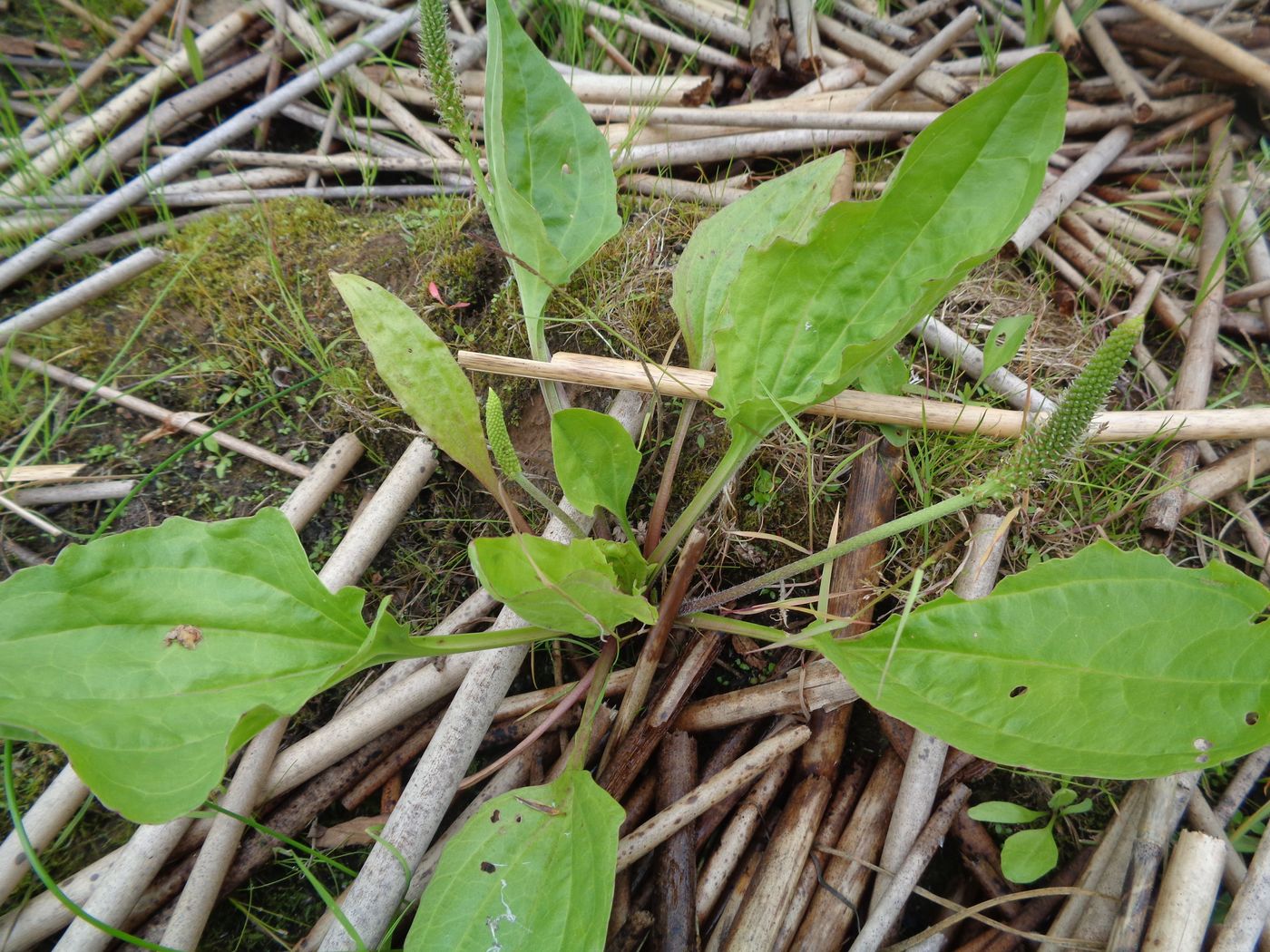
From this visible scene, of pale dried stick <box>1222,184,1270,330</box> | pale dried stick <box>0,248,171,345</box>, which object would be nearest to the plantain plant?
pale dried stick <box>0,248,171,345</box>

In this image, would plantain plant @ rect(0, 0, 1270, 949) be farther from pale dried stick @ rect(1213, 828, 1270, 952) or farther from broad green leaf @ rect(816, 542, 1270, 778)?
pale dried stick @ rect(1213, 828, 1270, 952)

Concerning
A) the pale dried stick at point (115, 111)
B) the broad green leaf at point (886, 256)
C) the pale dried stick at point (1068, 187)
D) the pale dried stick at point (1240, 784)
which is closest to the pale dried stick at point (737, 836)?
the broad green leaf at point (886, 256)

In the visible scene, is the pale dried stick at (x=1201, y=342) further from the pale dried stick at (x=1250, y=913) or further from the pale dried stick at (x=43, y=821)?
the pale dried stick at (x=43, y=821)

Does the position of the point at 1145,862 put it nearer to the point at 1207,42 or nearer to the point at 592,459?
the point at 592,459

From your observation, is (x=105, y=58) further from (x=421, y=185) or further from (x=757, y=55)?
(x=757, y=55)

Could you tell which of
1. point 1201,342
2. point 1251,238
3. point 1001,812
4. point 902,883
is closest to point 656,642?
point 902,883

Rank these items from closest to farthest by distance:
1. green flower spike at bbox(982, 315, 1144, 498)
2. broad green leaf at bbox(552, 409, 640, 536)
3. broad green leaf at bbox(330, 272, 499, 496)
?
green flower spike at bbox(982, 315, 1144, 498), broad green leaf at bbox(552, 409, 640, 536), broad green leaf at bbox(330, 272, 499, 496)

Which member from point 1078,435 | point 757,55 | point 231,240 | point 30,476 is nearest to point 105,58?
point 231,240

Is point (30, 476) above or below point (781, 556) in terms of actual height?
above

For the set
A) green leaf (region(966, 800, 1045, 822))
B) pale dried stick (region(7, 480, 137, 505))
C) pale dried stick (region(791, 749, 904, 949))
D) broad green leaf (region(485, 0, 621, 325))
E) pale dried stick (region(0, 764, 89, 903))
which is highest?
broad green leaf (region(485, 0, 621, 325))
